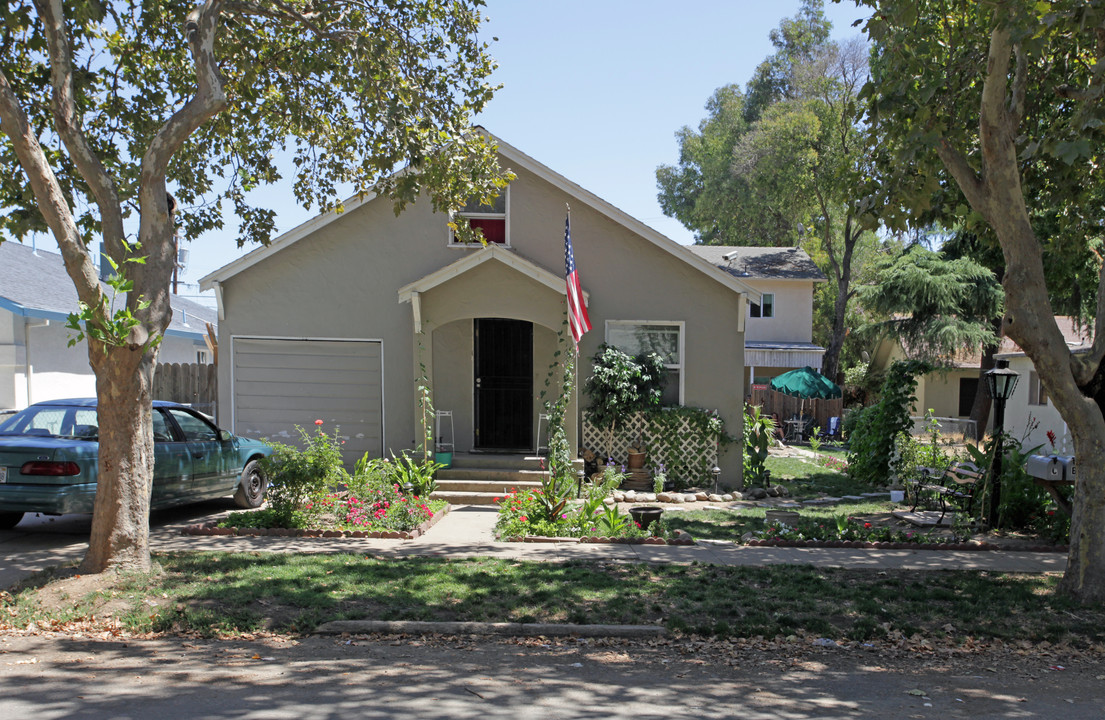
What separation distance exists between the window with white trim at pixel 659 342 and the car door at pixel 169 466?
7378 millimetres

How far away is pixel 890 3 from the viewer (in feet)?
23.9

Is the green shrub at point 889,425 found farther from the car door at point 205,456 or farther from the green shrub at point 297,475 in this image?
the car door at point 205,456

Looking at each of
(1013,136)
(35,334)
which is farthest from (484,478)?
(35,334)

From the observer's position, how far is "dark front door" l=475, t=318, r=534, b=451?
47.8 ft

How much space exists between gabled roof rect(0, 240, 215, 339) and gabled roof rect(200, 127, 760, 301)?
326cm

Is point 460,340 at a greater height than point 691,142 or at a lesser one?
lesser

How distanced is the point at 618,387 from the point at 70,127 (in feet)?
29.5

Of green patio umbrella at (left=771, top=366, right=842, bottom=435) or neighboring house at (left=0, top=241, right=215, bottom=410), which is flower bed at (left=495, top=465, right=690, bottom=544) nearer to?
neighboring house at (left=0, top=241, right=215, bottom=410)

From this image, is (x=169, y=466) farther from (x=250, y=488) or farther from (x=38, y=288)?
(x=38, y=288)

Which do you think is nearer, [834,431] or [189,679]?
[189,679]

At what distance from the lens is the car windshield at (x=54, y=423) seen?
30.7 ft

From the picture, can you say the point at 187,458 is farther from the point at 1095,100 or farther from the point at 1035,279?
the point at 1095,100

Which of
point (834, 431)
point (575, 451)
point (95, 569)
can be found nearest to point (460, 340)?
point (575, 451)

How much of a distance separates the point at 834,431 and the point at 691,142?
23135 mm
